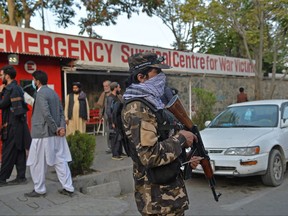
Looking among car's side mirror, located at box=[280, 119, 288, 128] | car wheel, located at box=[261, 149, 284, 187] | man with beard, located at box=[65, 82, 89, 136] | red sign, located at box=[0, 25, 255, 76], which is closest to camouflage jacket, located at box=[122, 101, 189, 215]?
car wheel, located at box=[261, 149, 284, 187]

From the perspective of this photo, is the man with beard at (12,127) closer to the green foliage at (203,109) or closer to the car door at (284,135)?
the car door at (284,135)

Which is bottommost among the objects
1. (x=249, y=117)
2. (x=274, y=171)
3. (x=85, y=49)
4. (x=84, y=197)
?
(x=84, y=197)

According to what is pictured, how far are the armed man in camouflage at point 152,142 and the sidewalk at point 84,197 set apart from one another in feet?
7.83

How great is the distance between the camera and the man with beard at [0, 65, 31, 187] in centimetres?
532

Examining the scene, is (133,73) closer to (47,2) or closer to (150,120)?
(150,120)

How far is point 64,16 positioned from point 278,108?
10.7m

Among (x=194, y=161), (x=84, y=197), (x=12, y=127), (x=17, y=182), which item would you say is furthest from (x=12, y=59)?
(x=194, y=161)

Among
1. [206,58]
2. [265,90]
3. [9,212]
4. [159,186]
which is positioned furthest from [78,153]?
[265,90]

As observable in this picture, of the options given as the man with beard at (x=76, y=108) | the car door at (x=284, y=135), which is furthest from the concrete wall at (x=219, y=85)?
the car door at (x=284, y=135)

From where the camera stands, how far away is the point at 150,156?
2250mm

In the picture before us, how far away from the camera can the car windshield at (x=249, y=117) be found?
6766 millimetres

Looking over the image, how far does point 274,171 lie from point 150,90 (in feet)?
14.6

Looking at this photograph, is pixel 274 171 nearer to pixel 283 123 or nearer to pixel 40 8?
pixel 283 123

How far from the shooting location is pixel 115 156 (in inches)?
299
